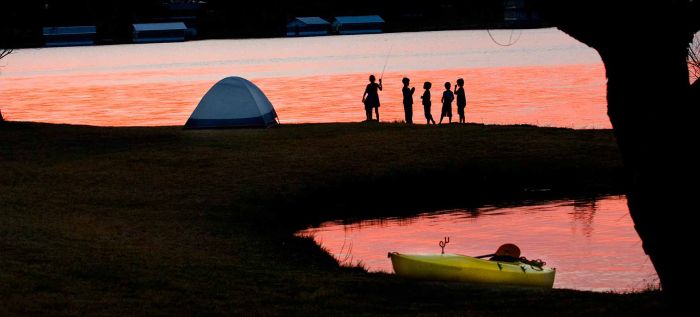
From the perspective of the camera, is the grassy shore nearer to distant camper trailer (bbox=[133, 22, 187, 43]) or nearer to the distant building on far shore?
the distant building on far shore

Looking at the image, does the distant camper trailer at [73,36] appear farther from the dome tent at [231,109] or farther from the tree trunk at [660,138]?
the tree trunk at [660,138]

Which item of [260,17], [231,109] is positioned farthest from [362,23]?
[231,109]

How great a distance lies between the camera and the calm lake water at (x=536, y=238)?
1738 centimetres

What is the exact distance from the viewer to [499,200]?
925 inches

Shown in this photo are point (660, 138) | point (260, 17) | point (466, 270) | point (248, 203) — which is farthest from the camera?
point (260, 17)

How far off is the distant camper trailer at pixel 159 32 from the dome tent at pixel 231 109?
150683 mm

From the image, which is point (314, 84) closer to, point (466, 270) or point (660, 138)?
point (466, 270)

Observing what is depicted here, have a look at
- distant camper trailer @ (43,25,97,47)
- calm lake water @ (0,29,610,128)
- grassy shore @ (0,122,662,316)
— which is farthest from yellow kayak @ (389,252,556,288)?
distant camper trailer @ (43,25,97,47)

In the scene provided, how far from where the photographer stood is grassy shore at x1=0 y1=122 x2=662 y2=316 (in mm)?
12719

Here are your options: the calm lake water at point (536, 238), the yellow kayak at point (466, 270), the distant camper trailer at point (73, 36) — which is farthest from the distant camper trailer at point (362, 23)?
the yellow kayak at point (466, 270)

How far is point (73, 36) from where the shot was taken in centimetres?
17900

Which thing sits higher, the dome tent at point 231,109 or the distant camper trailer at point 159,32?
the dome tent at point 231,109

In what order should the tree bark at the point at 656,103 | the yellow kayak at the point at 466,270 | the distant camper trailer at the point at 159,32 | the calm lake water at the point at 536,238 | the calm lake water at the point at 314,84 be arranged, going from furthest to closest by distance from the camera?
the distant camper trailer at the point at 159,32, the calm lake water at the point at 314,84, the calm lake water at the point at 536,238, the yellow kayak at the point at 466,270, the tree bark at the point at 656,103

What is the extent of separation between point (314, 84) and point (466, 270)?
62455 mm
